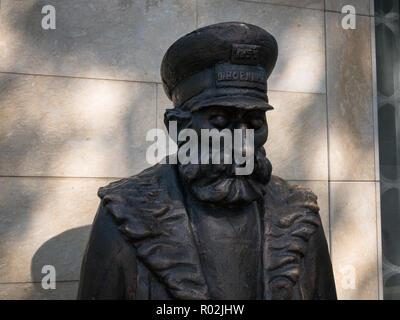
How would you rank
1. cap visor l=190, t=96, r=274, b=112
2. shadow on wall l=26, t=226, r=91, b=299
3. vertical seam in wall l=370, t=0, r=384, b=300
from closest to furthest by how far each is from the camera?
cap visor l=190, t=96, r=274, b=112 → shadow on wall l=26, t=226, r=91, b=299 → vertical seam in wall l=370, t=0, r=384, b=300

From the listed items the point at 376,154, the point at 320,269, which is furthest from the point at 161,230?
the point at 376,154

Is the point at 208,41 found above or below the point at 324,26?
below

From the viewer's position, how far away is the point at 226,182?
61.7 inches

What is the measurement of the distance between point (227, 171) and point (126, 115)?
1419mm

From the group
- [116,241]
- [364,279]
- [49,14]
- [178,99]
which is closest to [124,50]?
[49,14]

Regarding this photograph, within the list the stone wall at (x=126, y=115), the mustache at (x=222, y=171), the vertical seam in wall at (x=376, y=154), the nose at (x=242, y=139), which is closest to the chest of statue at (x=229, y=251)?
the mustache at (x=222, y=171)

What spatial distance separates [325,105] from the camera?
3.13m

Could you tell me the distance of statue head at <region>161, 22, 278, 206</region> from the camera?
1.53 metres

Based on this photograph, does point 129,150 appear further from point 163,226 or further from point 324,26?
point 324,26

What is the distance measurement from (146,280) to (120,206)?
0.30m

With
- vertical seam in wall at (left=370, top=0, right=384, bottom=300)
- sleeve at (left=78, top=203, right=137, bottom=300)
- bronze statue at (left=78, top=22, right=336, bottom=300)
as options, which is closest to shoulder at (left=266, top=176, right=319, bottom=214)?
bronze statue at (left=78, top=22, right=336, bottom=300)

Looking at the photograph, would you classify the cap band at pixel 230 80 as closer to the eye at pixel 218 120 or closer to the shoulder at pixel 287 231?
the eye at pixel 218 120

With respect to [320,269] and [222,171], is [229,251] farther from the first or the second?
[320,269]

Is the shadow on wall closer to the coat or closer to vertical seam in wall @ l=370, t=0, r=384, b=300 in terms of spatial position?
the coat
